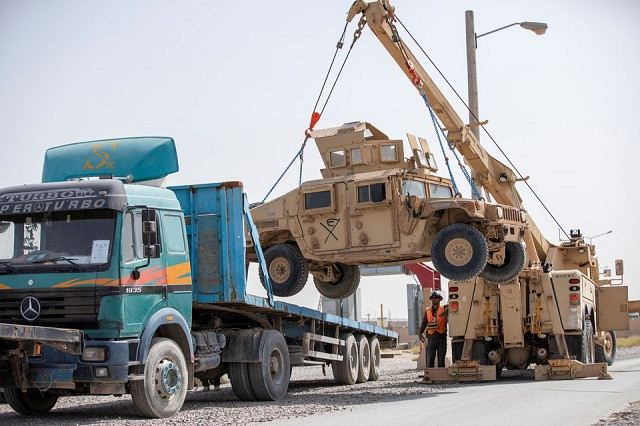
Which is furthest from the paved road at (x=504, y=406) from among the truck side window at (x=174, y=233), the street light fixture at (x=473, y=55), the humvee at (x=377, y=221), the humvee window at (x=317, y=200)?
the street light fixture at (x=473, y=55)

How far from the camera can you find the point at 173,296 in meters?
11.7

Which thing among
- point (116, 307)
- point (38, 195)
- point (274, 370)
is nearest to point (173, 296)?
point (116, 307)

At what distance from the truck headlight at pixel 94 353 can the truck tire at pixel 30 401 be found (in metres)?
1.72

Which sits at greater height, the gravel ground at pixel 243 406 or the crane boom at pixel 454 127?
the crane boom at pixel 454 127

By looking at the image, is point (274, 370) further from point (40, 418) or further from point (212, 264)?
A: point (40, 418)

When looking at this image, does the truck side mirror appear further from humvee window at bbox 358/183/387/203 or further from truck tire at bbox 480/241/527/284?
truck tire at bbox 480/241/527/284

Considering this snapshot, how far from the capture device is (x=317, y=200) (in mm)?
16125

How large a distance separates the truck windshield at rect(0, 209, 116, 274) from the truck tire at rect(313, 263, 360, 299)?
7060 millimetres

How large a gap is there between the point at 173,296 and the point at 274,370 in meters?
2.92

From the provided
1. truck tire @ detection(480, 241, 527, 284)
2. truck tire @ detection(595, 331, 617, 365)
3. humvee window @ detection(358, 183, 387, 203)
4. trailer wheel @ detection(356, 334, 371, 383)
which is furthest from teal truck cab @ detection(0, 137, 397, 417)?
truck tire @ detection(595, 331, 617, 365)

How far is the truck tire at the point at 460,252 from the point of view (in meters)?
14.6

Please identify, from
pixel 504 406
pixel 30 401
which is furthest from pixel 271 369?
pixel 504 406

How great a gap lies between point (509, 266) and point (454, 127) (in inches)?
124

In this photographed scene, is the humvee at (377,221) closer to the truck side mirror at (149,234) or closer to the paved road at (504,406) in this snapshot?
the paved road at (504,406)
